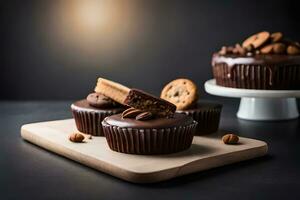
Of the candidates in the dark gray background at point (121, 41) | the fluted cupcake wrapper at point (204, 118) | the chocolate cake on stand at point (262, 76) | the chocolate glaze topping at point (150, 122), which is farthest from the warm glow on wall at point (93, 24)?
the chocolate glaze topping at point (150, 122)

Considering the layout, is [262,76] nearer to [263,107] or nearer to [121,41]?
[263,107]

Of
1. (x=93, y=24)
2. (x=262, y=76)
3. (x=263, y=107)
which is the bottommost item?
(x=263, y=107)

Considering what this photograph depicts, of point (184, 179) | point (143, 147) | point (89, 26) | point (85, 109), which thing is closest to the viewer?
point (184, 179)

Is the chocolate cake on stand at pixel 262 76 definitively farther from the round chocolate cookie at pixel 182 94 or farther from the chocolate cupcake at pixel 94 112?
the chocolate cupcake at pixel 94 112

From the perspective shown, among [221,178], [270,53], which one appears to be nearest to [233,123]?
[270,53]

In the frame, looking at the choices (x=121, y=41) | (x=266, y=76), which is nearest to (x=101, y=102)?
(x=266, y=76)

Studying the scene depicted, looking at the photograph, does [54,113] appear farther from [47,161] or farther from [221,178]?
[221,178]

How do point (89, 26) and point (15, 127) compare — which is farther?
point (89, 26)
